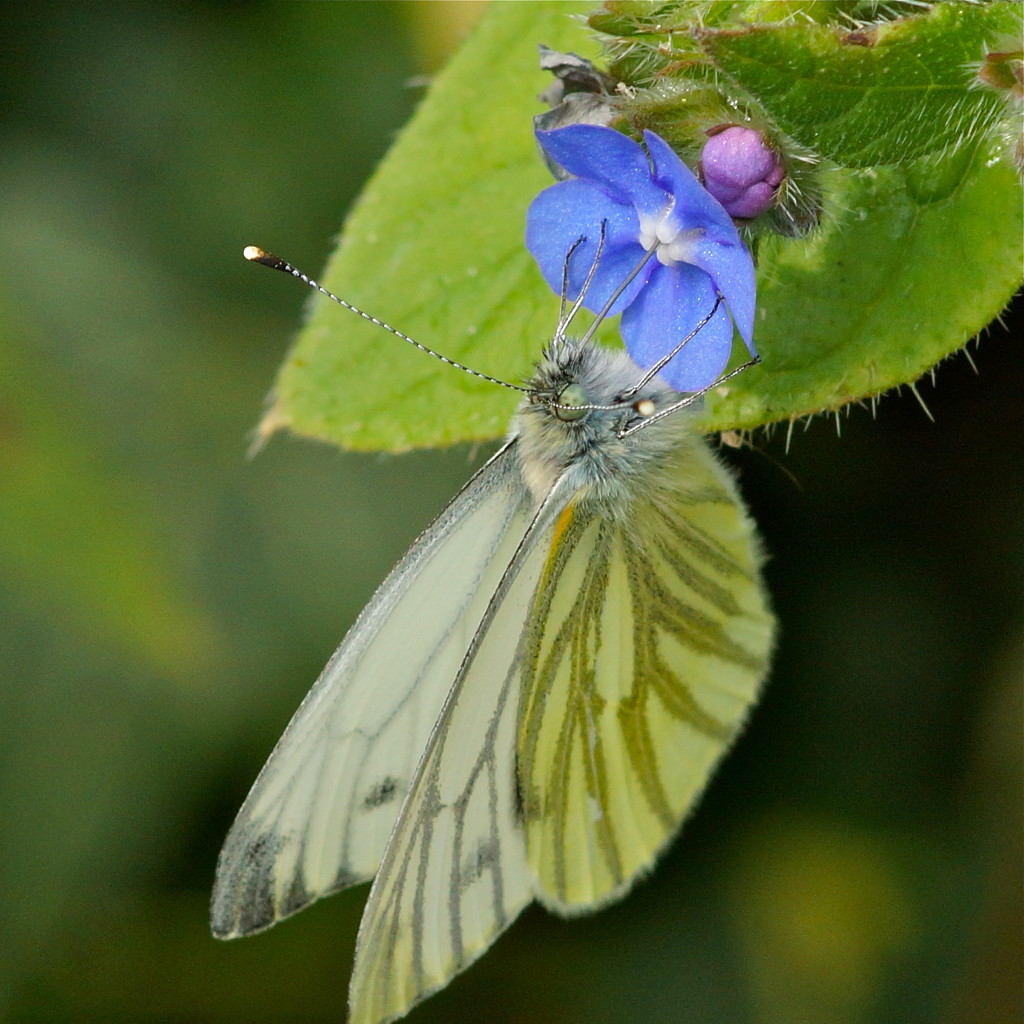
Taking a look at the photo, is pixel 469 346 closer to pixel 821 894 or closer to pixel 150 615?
pixel 150 615

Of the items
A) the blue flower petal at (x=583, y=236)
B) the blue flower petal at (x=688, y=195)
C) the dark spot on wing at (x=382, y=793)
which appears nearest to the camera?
the blue flower petal at (x=688, y=195)

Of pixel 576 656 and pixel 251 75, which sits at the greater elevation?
pixel 251 75

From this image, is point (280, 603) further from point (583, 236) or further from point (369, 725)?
point (583, 236)

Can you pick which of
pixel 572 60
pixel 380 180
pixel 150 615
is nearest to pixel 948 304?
pixel 572 60

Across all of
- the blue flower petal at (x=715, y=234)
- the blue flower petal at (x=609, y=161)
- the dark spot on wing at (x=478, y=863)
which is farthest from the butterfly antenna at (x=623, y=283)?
the dark spot on wing at (x=478, y=863)

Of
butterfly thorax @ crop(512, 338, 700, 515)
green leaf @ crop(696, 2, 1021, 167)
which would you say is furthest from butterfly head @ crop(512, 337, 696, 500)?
green leaf @ crop(696, 2, 1021, 167)

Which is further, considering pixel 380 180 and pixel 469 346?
pixel 380 180

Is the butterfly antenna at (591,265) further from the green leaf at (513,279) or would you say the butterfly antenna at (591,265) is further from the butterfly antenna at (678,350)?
the green leaf at (513,279)
